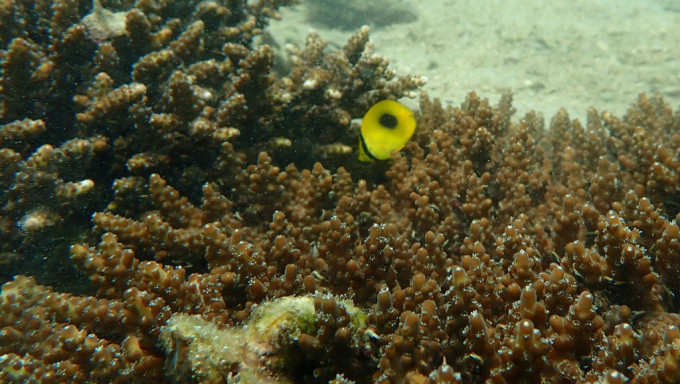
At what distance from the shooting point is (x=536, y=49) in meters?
9.38

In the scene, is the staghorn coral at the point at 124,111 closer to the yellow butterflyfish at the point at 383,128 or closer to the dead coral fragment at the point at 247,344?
the yellow butterflyfish at the point at 383,128

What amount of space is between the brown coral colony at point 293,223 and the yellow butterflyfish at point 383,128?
28 cm

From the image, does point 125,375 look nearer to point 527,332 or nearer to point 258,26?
point 527,332

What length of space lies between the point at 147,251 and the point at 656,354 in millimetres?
3373

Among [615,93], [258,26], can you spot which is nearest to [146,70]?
[258,26]

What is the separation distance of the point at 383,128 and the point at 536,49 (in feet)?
26.3

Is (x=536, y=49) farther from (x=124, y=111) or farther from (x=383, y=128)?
(x=124, y=111)

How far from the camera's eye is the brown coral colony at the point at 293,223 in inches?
79.8

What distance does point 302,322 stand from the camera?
6.62ft

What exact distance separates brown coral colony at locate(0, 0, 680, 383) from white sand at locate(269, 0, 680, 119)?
3058 mm

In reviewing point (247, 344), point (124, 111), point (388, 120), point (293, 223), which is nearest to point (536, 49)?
point (388, 120)

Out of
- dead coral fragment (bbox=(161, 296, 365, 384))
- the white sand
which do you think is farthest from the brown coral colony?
the white sand

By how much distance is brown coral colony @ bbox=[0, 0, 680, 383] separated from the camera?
2027 millimetres

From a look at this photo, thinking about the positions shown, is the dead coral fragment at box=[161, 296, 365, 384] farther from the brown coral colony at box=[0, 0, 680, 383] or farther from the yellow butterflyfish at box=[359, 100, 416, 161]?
the yellow butterflyfish at box=[359, 100, 416, 161]
